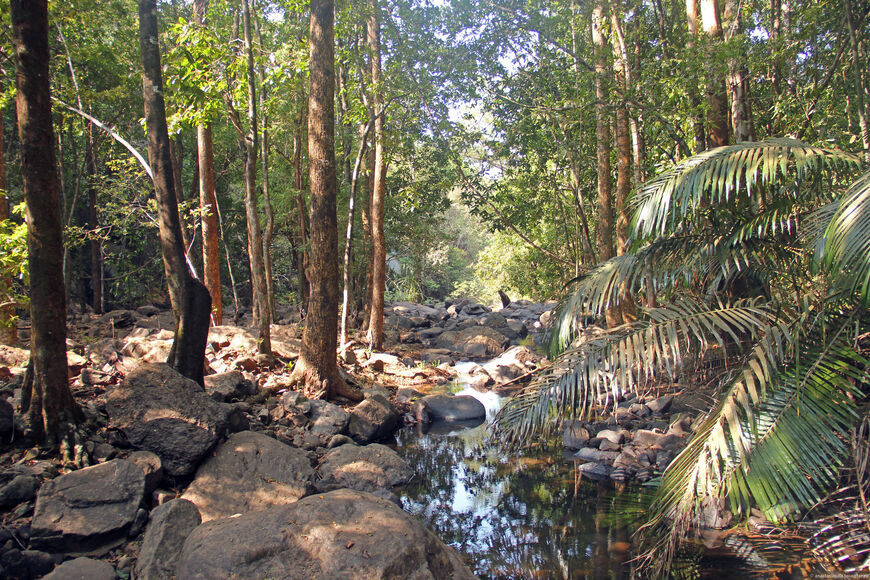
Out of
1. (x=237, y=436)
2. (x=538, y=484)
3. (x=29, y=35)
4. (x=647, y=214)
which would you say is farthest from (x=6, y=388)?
(x=647, y=214)

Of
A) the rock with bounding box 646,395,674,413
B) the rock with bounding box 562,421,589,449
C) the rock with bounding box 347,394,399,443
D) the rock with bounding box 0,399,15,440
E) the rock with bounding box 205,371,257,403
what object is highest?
the rock with bounding box 0,399,15,440

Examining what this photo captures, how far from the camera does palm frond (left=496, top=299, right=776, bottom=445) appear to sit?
4309 mm

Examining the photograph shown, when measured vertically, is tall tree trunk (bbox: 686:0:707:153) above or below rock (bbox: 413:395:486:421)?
above

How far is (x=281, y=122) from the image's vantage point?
14633 mm

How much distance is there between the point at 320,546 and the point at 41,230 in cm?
355

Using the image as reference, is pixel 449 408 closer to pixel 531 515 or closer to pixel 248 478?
pixel 531 515

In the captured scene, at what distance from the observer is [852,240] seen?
11.7 feet

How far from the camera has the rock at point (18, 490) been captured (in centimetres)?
414

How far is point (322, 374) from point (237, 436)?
2.99 m

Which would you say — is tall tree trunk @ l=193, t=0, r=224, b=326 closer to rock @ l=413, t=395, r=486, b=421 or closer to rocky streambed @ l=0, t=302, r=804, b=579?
rocky streambed @ l=0, t=302, r=804, b=579

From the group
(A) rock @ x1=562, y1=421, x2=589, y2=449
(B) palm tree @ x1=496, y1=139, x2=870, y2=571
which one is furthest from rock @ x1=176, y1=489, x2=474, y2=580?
(A) rock @ x1=562, y1=421, x2=589, y2=449

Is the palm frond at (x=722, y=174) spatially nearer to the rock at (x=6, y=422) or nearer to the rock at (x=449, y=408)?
the rock at (x=449, y=408)

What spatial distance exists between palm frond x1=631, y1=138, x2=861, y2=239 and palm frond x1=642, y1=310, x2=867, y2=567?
1208 mm

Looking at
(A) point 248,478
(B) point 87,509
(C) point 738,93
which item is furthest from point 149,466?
(C) point 738,93
